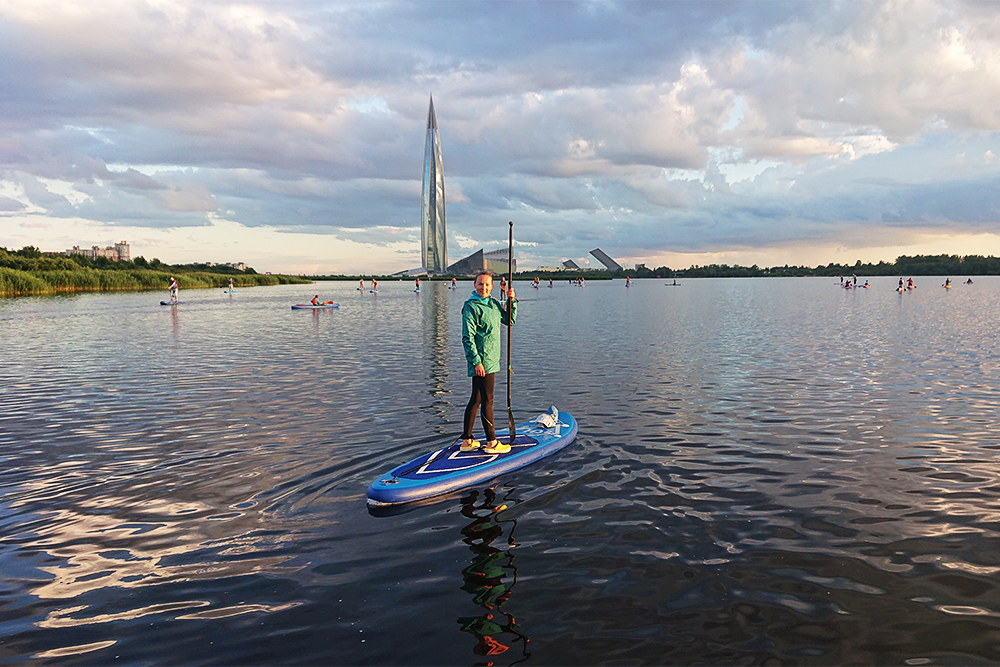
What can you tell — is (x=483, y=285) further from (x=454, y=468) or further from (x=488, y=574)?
(x=488, y=574)

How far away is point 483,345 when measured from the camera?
1021cm

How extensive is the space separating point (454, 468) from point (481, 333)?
8.36 feet

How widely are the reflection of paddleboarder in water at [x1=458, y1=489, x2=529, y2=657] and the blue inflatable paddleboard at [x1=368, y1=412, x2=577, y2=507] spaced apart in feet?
1.43

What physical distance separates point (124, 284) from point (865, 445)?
115 m

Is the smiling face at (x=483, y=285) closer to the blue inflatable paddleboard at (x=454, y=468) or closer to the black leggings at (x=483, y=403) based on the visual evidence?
the black leggings at (x=483, y=403)

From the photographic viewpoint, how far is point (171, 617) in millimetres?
6000

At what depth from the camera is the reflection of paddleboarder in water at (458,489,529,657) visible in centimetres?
568

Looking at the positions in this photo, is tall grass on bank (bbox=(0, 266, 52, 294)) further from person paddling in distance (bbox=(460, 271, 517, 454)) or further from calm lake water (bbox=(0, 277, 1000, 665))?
person paddling in distance (bbox=(460, 271, 517, 454))

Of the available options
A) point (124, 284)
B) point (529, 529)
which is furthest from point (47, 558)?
point (124, 284)

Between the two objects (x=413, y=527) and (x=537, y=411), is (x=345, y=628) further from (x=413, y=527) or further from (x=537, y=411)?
(x=537, y=411)

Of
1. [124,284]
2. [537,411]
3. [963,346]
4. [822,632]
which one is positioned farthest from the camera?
[124,284]

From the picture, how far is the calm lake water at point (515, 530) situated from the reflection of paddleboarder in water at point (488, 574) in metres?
0.04

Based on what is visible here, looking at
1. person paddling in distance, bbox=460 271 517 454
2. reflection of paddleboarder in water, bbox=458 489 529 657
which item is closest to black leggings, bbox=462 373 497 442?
person paddling in distance, bbox=460 271 517 454

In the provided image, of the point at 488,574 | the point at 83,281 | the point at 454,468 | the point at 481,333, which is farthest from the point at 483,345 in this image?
the point at 83,281
